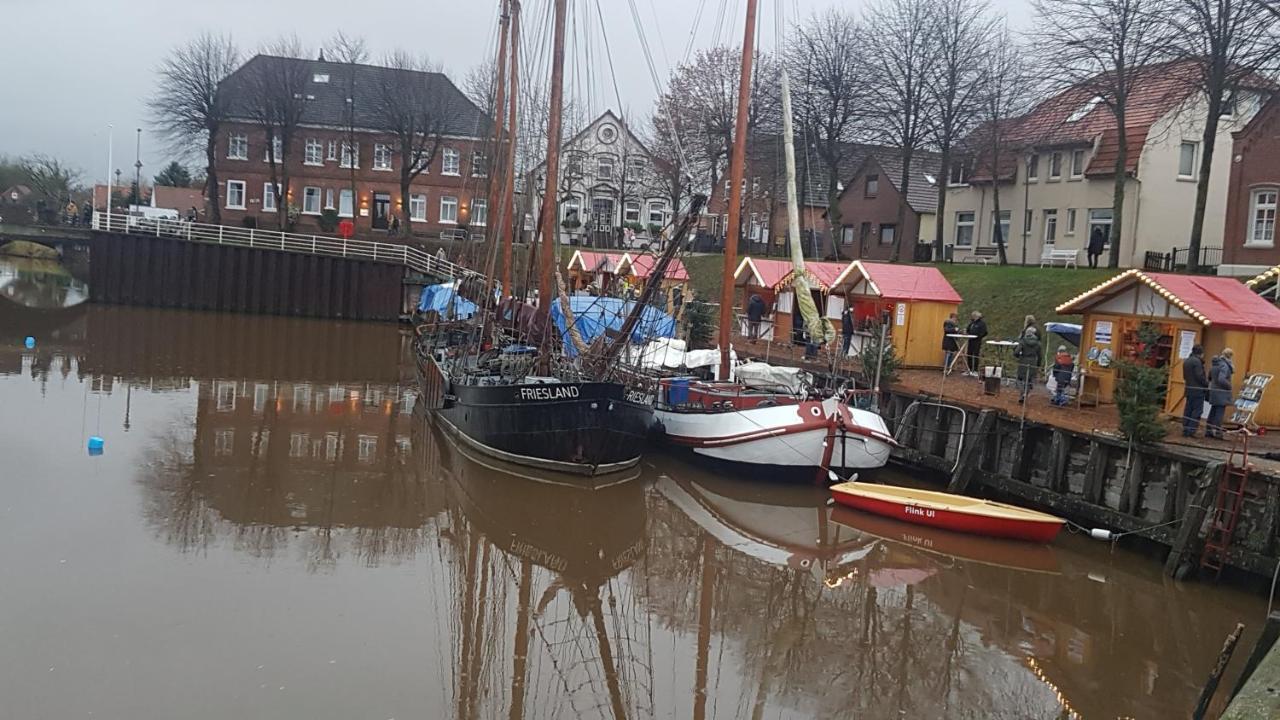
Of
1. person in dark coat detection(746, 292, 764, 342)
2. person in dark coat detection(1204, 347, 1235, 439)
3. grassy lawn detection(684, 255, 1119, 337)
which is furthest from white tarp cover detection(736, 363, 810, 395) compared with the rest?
person in dark coat detection(746, 292, 764, 342)

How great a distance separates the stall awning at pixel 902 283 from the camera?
1071 inches

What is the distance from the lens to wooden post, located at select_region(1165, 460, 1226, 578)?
1434 cm

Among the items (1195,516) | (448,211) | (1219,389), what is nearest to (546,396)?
(1195,516)

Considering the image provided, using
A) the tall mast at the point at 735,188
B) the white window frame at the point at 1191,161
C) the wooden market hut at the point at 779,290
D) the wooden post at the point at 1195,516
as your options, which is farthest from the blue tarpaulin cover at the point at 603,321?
the white window frame at the point at 1191,161

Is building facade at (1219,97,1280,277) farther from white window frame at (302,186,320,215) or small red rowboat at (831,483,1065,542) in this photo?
white window frame at (302,186,320,215)

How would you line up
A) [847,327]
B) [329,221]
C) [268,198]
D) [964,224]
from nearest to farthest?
[847,327] → [964,224] → [329,221] → [268,198]

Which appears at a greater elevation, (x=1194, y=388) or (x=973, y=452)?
(x=1194, y=388)

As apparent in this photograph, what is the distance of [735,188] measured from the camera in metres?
21.4

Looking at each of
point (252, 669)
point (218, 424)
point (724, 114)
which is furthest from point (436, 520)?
point (724, 114)

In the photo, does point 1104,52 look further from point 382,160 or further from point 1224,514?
point 382,160

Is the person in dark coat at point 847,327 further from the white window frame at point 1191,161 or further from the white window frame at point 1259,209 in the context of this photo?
the white window frame at point 1191,161

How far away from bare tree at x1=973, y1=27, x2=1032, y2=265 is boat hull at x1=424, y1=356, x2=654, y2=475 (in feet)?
81.4

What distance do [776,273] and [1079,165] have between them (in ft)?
46.3

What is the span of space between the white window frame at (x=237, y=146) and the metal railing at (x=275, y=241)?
1154 centimetres
